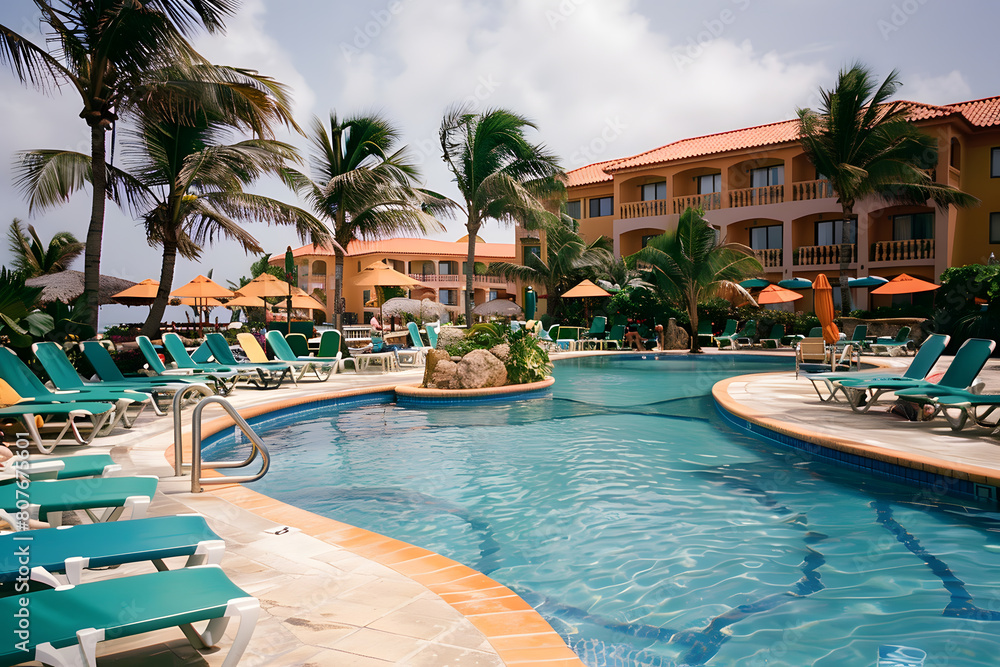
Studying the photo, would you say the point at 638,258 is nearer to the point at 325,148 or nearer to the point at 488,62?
the point at 488,62

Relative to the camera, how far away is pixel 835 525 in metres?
4.50

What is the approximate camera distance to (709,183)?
28172 millimetres

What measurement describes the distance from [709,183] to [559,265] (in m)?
7.81

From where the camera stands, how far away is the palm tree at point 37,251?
25641 mm

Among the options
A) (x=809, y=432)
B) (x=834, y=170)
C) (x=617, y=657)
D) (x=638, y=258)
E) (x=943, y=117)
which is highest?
(x=943, y=117)

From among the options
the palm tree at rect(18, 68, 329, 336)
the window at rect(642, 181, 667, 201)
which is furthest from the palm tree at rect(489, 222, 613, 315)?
the palm tree at rect(18, 68, 329, 336)

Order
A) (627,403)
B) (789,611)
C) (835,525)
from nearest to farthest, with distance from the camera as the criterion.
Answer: (789,611) → (835,525) → (627,403)

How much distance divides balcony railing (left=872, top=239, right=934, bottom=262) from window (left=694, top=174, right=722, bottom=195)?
7116 millimetres

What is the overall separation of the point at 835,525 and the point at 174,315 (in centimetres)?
3839

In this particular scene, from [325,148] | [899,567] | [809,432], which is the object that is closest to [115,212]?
[325,148]

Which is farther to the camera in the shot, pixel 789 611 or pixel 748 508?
pixel 748 508

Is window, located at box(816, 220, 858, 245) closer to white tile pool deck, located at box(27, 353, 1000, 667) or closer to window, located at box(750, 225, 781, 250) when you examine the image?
window, located at box(750, 225, 781, 250)

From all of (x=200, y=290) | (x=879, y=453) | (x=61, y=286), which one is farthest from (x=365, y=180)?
(x=879, y=453)

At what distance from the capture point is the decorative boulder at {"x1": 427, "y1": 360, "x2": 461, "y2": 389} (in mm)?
10875
